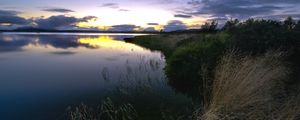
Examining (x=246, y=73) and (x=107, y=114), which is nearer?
(x=246, y=73)

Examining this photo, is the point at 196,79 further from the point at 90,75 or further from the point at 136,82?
the point at 90,75

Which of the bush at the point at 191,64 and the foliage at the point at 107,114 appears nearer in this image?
the foliage at the point at 107,114

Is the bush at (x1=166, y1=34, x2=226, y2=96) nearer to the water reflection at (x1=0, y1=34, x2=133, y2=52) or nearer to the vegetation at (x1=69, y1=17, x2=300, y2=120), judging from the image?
the vegetation at (x1=69, y1=17, x2=300, y2=120)

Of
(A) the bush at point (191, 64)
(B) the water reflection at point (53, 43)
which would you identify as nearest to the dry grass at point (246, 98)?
(A) the bush at point (191, 64)

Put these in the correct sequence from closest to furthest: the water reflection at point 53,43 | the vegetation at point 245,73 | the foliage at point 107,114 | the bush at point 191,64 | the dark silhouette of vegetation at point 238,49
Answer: the vegetation at point 245,73, the foliage at point 107,114, the dark silhouette of vegetation at point 238,49, the bush at point 191,64, the water reflection at point 53,43

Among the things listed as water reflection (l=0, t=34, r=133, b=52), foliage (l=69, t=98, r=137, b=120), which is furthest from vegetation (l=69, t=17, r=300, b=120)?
water reflection (l=0, t=34, r=133, b=52)

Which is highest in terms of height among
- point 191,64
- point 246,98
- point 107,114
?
point 246,98

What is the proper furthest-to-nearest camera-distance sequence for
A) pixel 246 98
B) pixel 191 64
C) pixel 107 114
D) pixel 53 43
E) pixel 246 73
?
1. pixel 53 43
2. pixel 191 64
3. pixel 107 114
4. pixel 246 73
5. pixel 246 98

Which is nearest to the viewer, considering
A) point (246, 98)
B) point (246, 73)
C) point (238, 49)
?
point (246, 98)

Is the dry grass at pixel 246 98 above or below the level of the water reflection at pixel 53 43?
above

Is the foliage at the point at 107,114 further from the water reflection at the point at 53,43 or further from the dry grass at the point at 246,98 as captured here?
the water reflection at the point at 53,43

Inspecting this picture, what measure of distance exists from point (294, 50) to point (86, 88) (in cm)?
1110

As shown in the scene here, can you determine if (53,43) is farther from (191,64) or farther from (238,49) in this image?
(238,49)

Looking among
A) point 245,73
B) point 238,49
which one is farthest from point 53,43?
point 245,73
